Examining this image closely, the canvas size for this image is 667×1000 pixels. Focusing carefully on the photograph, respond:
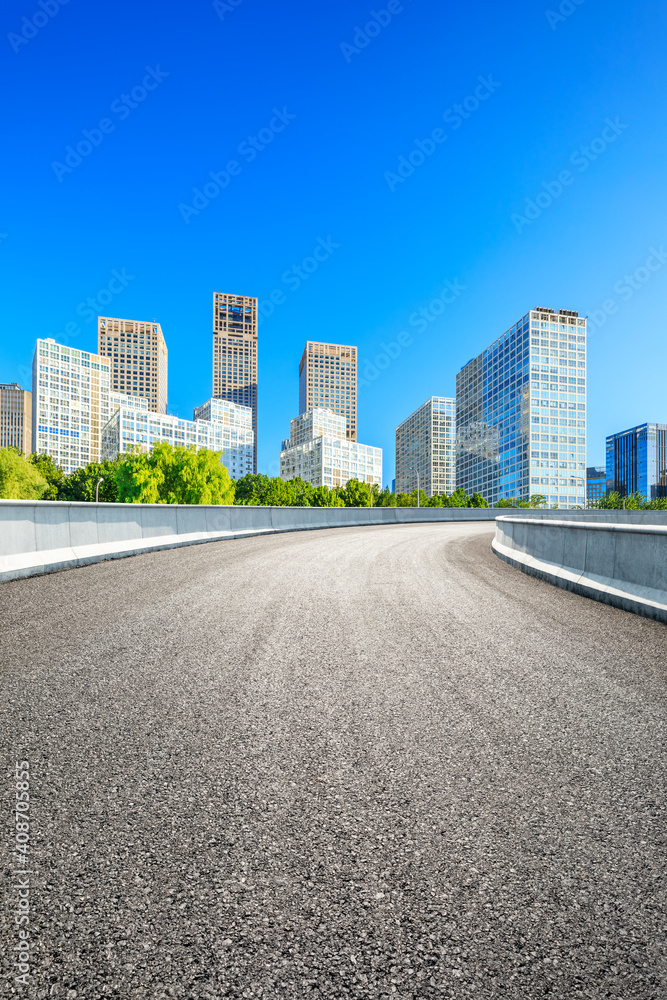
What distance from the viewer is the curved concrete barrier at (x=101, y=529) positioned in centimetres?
884

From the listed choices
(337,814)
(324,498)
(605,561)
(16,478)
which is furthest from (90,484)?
(337,814)

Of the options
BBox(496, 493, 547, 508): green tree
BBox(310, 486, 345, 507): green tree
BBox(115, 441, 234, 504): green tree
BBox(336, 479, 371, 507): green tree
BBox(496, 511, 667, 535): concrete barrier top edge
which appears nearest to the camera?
BBox(496, 511, 667, 535): concrete barrier top edge

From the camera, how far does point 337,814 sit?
223 centimetres

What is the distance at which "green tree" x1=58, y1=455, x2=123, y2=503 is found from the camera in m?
102

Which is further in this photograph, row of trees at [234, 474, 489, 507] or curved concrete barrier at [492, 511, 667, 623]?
row of trees at [234, 474, 489, 507]

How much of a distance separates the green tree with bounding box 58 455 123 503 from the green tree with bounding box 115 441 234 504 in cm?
2753

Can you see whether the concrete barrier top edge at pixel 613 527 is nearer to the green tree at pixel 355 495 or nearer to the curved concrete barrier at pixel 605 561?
the curved concrete barrier at pixel 605 561

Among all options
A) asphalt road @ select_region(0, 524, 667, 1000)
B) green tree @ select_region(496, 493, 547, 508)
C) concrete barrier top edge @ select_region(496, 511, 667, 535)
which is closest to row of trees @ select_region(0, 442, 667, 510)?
green tree @ select_region(496, 493, 547, 508)

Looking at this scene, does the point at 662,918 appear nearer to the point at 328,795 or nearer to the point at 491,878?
the point at 491,878

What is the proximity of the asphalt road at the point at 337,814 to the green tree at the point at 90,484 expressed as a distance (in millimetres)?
104748

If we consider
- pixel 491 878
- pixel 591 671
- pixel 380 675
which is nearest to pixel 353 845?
pixel 491 878

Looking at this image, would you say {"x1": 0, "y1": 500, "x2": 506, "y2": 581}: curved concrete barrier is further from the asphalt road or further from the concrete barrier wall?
the asphalt road

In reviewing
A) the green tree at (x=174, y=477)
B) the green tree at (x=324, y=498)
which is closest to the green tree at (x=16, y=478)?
the green tree at (x=174, y=477)

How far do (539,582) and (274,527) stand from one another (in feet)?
48.1
